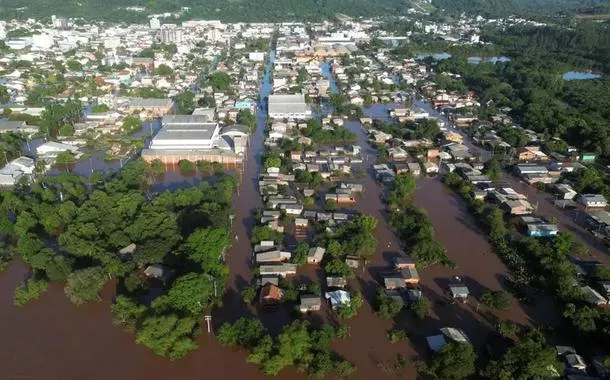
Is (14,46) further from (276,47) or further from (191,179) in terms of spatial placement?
(191,179)

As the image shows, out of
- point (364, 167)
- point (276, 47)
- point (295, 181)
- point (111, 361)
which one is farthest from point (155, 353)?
point (276, 47)

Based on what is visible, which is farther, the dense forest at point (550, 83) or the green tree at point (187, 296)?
the dense forest at point (550, 83)

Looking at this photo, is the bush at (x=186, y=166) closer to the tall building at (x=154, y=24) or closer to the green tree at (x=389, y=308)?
the green tree at (x=389, y=308)

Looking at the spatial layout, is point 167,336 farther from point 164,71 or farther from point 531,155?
point 164,71

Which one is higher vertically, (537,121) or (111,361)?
(537,121)

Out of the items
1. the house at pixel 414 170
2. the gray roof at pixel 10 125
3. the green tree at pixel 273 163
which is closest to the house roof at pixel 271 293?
the green tree at pixel 273 163

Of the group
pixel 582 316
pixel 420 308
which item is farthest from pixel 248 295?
pixel 582 316
